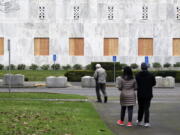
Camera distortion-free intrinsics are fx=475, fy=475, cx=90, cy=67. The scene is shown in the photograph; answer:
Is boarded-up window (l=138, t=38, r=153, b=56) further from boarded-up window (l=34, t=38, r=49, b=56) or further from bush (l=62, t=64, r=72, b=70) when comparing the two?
boarded-up window (l=34, t=38, r=49, b=56)

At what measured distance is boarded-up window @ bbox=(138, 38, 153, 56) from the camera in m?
48.7

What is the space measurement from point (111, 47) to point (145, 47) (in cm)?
350

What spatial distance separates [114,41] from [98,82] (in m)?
29.2

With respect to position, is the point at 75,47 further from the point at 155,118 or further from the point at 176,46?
the point at 155,118

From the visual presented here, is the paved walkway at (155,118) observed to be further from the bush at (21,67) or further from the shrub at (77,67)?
the bush at (21,67)

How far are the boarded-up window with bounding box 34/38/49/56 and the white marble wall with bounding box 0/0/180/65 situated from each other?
1.37ft

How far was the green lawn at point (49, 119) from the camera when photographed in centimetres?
1126

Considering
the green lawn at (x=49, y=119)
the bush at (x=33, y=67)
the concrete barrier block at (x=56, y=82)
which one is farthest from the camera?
the bush at (x=33, y=67)

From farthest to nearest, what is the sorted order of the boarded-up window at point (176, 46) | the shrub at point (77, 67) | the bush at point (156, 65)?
the boarded-up window at point (176, 46) < the bush at point (156, 65) < the shrub at point (77, 67)

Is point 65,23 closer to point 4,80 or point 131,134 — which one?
point 4,80

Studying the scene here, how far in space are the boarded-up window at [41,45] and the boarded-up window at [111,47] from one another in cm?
602

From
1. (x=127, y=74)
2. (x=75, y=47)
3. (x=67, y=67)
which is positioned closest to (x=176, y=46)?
(x=75, y=47)

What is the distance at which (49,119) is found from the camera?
43.7ft

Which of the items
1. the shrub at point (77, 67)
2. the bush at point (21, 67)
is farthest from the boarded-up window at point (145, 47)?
the bush at point (21, 67)
